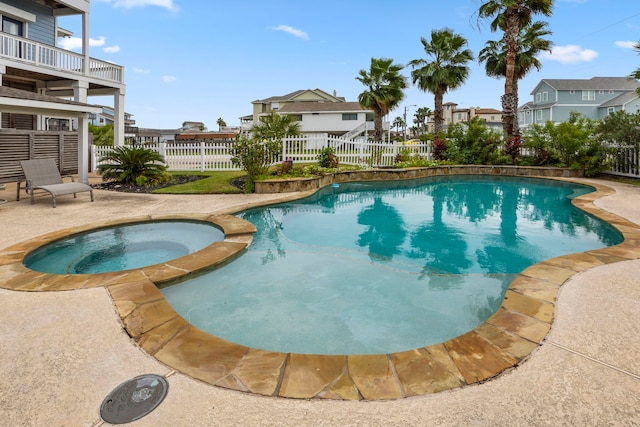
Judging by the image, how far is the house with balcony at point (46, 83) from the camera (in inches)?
362

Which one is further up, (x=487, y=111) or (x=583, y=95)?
(x=487, y=111)

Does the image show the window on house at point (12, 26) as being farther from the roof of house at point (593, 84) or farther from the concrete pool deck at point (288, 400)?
the roof of house at point (593, 84)

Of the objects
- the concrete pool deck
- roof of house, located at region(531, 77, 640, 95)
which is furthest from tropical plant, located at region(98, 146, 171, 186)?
roof of house, located at region(531, 77, 640, 95)

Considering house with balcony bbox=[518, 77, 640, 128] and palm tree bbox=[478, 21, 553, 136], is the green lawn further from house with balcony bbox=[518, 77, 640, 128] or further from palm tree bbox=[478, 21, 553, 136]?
house with balcony bbox=[518, 77, 640, 128]

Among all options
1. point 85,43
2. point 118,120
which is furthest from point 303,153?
point 85,43

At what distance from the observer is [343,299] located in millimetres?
3871

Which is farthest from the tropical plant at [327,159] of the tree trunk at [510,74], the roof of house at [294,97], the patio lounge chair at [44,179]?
the roof of house at [294,97]

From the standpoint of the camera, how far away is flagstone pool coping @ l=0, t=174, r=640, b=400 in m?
2.16

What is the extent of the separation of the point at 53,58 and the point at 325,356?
56.0 feet

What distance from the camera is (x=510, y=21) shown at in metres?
17.7

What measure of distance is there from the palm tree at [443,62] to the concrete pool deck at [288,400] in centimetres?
2028

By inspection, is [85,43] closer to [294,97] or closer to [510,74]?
[510,74]

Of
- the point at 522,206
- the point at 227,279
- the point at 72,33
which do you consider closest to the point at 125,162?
the point at 227,279

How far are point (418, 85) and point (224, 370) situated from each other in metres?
23.6
